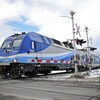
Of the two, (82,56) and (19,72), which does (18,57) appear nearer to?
(19,72)

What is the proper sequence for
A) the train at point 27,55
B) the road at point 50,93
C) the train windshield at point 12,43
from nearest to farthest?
1. the road at point 50,93
2. the train at point 27,55
3. the train windshield at point 12,43

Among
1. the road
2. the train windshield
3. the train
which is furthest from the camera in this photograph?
the train windshield

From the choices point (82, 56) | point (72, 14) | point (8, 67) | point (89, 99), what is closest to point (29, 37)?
point (8, 67)

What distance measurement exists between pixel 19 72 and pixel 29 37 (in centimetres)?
323

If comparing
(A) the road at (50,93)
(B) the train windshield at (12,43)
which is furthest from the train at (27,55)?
(A) the road at (50,93)

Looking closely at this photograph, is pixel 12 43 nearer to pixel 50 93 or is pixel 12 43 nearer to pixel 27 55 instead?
pixel 27 55

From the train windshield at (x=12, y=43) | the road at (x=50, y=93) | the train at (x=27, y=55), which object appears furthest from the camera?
the train windshield at (x=12, y=43)

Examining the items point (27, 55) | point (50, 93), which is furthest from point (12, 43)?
point (50, 93)

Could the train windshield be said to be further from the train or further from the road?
the road

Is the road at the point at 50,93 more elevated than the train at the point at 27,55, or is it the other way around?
the train at the point at 27,55

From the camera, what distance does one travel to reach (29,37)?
70.9 ft

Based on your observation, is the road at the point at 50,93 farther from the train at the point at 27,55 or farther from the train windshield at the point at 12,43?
the train windshield at the point at 12,43

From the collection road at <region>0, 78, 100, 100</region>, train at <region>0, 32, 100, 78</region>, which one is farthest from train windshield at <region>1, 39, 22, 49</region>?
road at <region>0, 78, 100, 100</region>

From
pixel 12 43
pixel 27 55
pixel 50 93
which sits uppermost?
pixel 12 43
